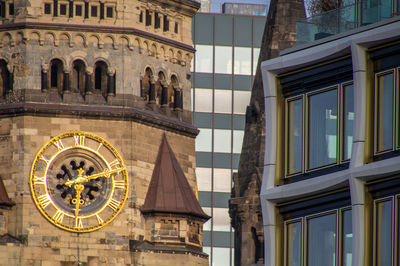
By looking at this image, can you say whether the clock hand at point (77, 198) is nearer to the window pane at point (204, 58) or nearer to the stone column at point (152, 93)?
the stone column at point (152, 93)

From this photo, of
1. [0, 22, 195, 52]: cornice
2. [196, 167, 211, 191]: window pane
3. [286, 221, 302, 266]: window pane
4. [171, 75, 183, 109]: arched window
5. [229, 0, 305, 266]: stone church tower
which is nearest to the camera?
[286, 221, 302, 266]: window pane

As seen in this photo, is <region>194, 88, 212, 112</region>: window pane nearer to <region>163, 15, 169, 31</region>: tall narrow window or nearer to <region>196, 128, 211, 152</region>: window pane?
<region>196, 128, 211, 152</region>: window pane

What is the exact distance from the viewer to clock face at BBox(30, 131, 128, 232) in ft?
262

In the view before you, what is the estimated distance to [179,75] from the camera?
84188 millimetres

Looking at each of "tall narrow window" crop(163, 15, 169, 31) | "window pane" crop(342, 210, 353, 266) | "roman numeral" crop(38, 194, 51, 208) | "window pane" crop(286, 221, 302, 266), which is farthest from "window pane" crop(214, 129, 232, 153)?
"window pane" crop(342, 210, 353, 266)

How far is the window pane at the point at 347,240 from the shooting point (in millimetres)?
47094

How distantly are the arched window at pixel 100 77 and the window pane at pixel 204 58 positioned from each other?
3813 cm

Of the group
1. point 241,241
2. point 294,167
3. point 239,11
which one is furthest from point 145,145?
point 239,11

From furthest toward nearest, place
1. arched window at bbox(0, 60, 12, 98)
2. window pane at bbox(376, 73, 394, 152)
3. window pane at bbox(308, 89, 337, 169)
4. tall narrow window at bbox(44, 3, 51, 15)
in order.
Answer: tall narrow window at bbox(44, 3, 51, 15), arched window at bbox(0, 60, 12, 98), window pane at bbox(308, 89, 337, 169), window pane at bbox(376, 73, 394, 152)

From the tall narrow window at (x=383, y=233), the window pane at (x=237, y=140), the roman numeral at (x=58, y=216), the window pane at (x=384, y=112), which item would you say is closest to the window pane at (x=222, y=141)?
the window pane at (x=237, y=140)

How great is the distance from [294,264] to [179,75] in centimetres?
3567

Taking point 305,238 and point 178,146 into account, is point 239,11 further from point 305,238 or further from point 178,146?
point 305,238

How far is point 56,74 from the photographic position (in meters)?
80.9

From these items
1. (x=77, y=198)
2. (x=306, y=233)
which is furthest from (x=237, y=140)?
(x=306, y=233)
